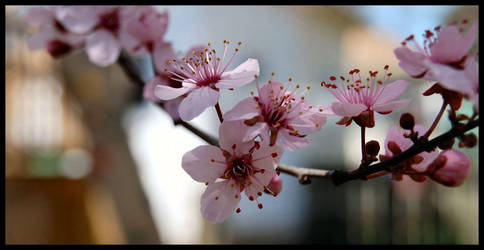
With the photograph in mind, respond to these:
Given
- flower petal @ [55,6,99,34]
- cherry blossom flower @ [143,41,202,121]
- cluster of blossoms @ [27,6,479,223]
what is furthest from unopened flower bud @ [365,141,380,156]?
flower petal @ [55,6,99,34]

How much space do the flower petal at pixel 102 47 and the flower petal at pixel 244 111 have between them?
374mm

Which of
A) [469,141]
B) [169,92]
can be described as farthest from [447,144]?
[169,92]

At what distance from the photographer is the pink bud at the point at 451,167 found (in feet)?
1.34

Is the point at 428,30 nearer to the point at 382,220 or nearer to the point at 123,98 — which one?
the point at 123,98

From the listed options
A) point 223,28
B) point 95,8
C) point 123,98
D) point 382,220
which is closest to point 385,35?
point 223,28

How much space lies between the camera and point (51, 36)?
0.79 m

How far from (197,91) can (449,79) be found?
224 millimetres

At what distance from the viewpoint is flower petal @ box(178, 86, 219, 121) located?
0.41 metres

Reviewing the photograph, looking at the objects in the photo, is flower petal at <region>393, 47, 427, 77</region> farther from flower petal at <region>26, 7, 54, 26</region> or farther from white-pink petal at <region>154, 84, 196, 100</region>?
flower petal at <region>26, 7, 54, 26</region>

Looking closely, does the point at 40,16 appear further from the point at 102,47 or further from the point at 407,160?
the point at 407,160

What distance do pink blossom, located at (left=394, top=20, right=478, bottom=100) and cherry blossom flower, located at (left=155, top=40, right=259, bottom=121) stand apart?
0.46 feet

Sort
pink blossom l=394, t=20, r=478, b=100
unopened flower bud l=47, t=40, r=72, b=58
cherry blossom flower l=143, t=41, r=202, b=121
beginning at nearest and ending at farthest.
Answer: pink blossom l=394, t=20, r=478, b=100 < cherry blossom flower l=143, t=41, r=202, b=121 < unopened flower bud l=47, t=40, r=72, b=58

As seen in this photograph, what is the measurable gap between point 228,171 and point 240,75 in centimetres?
10

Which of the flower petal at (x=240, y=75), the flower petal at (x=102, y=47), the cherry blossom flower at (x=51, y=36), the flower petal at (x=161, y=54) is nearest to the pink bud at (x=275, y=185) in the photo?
the flower petal at (x=240, y=75)
